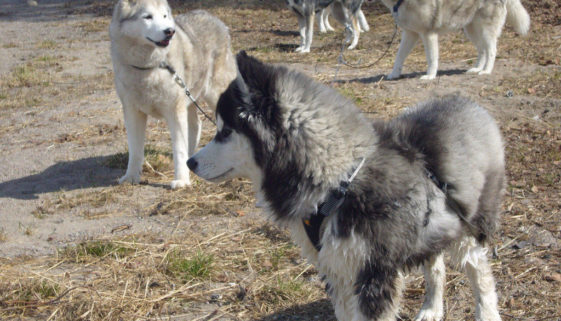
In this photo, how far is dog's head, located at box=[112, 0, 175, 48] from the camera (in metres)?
5.57

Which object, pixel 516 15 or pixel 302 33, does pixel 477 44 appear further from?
pixel 302 33

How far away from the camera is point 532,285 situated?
3.77m

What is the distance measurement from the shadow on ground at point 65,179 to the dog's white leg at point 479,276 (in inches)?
158

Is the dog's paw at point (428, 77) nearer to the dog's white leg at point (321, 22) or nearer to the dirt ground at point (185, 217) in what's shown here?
the dirt ground at point (185, 217)

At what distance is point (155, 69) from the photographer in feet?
18.7

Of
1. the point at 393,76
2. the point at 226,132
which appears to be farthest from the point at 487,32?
the point at 226,132

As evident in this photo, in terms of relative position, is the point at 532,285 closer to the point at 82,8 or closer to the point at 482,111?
the point at 482,111

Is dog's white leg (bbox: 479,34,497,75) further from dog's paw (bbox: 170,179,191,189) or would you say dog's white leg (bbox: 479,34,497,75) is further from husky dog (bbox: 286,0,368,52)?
dog's paw (bbox: 170,179,191,189)

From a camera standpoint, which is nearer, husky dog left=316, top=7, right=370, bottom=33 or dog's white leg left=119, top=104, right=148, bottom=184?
dog's white leg left=119, top=104, right=148, bottom=184

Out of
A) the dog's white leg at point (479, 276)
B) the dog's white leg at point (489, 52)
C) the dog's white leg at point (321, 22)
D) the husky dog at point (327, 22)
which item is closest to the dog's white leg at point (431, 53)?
the dog's white leg at point (489, 52)

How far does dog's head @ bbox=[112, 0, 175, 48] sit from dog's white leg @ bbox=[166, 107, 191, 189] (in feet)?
2.25

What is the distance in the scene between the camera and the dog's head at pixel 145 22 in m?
5.57

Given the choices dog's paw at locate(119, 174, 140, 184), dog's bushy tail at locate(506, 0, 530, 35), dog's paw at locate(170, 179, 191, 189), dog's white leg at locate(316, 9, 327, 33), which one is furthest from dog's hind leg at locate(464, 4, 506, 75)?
dog's white leg at locate(316, 9, 327, 33)

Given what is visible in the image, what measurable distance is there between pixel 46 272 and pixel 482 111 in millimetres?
3051
